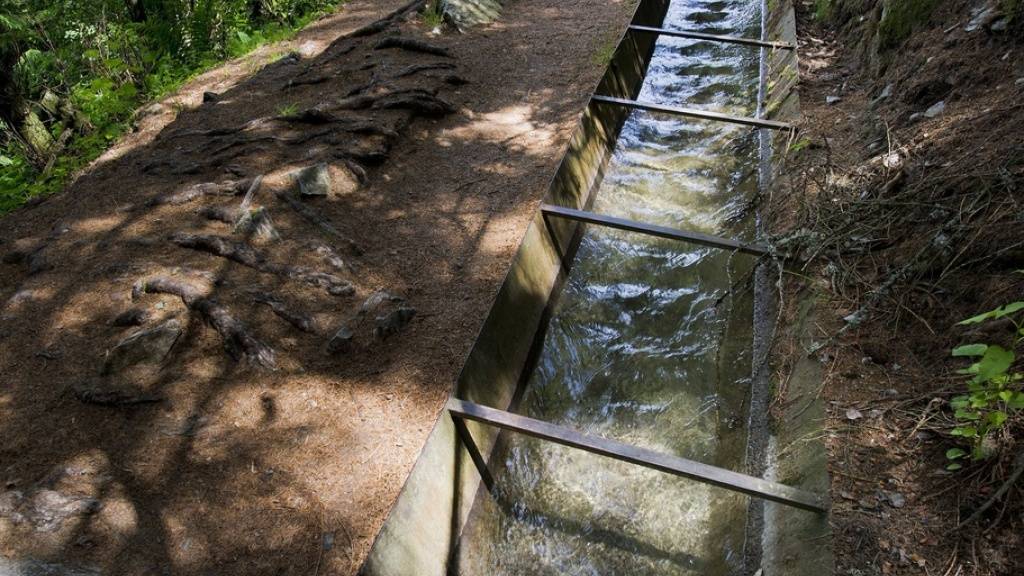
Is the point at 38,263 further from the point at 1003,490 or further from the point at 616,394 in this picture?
the point at 1003,490

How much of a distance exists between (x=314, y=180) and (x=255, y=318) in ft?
5.57

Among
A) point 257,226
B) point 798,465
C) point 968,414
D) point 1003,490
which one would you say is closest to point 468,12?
point 257,226

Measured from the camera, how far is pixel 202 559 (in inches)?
120

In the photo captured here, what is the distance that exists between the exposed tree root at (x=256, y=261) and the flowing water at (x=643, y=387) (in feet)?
5.29

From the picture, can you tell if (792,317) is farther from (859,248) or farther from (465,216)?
(465,216)

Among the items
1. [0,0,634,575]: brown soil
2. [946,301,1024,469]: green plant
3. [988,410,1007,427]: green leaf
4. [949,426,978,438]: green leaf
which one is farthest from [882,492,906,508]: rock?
[0,0,634,575]: brown soil

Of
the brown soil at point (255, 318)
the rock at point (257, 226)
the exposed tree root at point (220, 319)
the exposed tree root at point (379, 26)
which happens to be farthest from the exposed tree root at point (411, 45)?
the exposed tree root at point (220, 319)

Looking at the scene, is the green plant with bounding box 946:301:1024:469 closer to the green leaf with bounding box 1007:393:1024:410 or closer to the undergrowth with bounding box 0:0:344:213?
the green leaf with bounding box 1007:393:1024:410

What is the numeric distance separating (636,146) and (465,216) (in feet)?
8.88

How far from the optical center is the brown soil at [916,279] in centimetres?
282

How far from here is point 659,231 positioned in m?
4.91

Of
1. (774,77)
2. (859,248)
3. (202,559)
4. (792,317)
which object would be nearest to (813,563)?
(792,317)

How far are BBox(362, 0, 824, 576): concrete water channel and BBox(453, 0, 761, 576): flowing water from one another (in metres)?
0.01

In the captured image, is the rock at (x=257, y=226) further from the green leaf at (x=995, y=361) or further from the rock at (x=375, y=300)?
the green leaf at (x=995, y=361)
